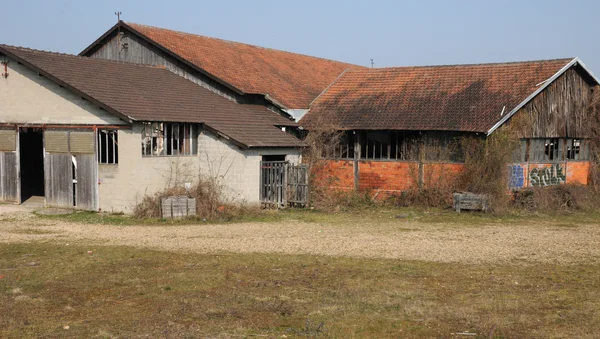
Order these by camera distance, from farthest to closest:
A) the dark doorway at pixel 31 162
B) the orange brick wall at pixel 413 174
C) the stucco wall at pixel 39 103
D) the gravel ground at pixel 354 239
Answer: the orange brick wall at pixel 413 174 → the dark doorway at pixel 31 162 → the stucco wall at pixel 39 103 → the gravel ground at pixel 354 239

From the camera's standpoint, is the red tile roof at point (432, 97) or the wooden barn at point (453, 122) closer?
the wooden barn at point (453, 122)

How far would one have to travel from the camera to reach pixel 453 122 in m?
25.1

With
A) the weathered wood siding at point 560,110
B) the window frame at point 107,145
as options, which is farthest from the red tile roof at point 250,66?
the weathered wood siding at point 560,110

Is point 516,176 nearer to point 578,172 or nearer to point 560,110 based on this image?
point 560,110

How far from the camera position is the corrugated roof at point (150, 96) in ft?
71.4

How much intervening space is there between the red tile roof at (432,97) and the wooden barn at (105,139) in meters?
4.46

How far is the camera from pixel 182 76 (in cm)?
2902

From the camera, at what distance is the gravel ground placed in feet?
49.0

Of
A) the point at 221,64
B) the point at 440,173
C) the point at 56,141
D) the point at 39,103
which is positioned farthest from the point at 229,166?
the point at 221,64

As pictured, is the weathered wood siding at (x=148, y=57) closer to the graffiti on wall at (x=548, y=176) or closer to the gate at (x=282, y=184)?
the gate at (x=282, y=184)

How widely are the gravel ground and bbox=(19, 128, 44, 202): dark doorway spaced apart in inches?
160

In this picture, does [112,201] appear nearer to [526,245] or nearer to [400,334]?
[526,245]

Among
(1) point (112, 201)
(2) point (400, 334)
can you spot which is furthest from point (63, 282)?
(1) point (112, 201)

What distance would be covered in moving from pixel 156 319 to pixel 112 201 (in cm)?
1272
